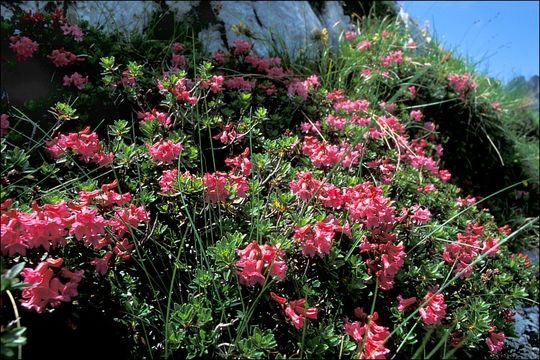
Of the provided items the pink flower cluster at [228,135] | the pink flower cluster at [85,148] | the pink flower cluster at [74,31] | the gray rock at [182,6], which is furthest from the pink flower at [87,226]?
the gray rock at [182,6]

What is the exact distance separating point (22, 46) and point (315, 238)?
6.54 ft

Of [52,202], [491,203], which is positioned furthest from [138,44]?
[491,203]

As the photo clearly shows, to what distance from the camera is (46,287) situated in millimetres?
1312

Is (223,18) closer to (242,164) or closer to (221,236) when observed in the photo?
(242,164)

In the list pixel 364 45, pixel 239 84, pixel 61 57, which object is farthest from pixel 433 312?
pixel 364 45

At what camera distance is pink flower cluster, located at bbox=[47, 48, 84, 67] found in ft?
9.20

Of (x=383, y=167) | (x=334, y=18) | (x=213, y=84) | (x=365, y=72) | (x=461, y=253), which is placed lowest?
(x=461, y=253)

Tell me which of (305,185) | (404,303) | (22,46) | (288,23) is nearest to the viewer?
(404,303)

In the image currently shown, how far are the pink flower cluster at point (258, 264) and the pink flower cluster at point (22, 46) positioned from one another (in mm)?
1890

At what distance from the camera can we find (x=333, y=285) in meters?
1.69

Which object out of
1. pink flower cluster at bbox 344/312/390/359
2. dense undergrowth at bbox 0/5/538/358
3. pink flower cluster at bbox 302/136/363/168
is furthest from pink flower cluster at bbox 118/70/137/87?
pink flower cluster at bbox 344/312/390/359

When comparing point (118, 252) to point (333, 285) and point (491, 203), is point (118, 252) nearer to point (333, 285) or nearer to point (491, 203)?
point (333, 285)

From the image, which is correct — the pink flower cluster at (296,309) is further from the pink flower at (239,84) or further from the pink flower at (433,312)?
the pink flower at (239,84)

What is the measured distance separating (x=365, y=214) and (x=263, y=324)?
547mm
